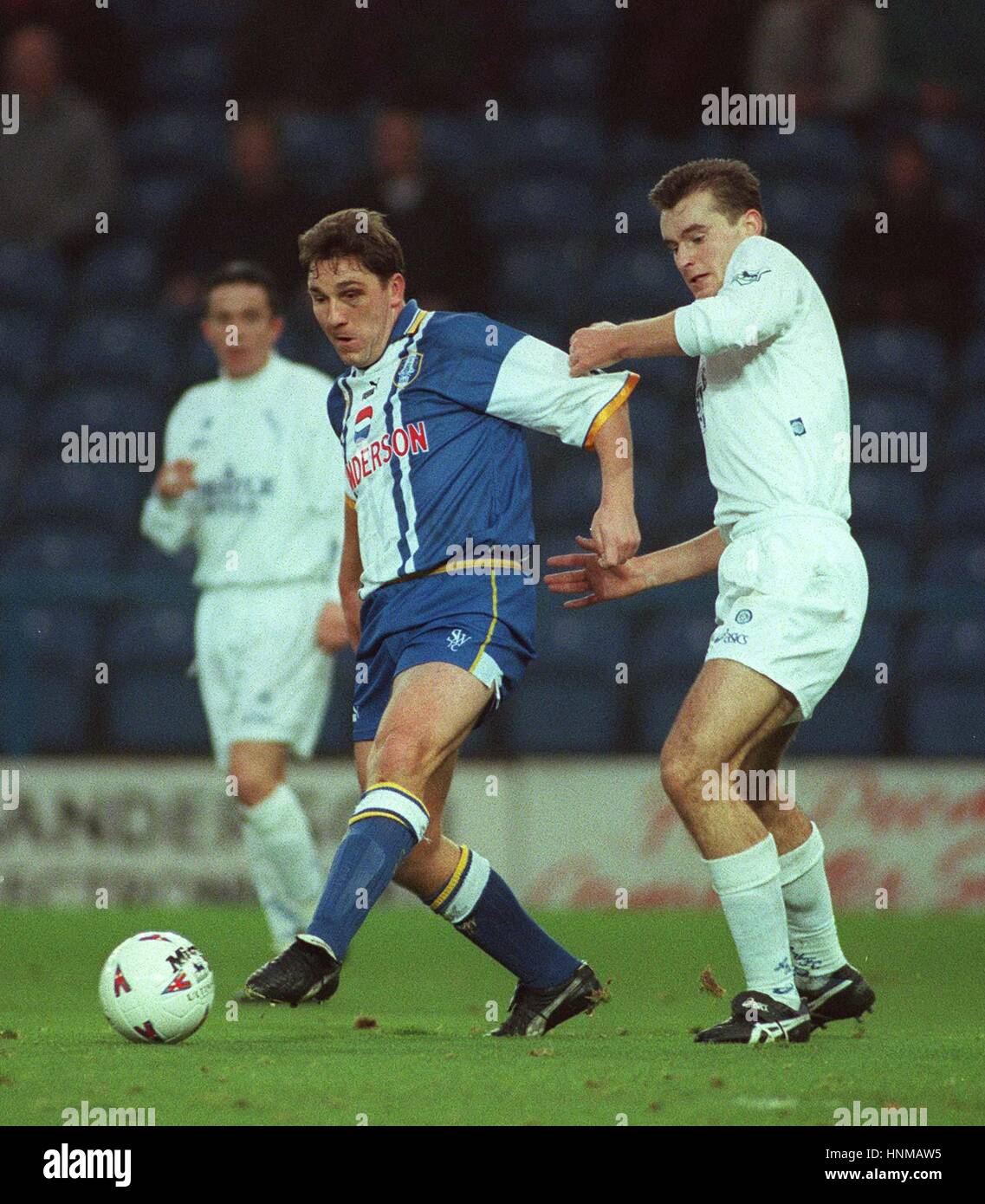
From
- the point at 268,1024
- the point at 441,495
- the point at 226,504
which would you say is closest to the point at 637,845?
the point at 226,504

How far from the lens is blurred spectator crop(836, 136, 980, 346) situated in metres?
12.2

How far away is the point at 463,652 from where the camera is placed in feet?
16.9

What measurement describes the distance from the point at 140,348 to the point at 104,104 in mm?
2650

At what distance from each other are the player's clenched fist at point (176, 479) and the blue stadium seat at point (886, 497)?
13.9ft

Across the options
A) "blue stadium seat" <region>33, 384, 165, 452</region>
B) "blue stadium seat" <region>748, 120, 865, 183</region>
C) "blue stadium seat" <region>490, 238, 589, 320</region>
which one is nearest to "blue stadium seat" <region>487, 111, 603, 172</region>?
A: "blue stadium seat" <region>490, 238, 589, 320</region>

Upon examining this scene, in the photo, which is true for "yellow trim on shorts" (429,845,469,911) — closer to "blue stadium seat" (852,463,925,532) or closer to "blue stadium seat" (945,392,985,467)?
"blue stadium seat" (852,463,925,532)

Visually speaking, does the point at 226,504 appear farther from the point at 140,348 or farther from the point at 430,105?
the point at 430,105

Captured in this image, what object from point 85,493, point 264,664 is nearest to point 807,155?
point 85,493

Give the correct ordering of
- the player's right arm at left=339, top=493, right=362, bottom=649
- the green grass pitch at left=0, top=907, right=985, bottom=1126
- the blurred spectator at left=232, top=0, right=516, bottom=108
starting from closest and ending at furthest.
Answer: the green grass pitch at left=0, top=907, right=985, bottom=1126 → the player's right arm at left=339, top=493, right=362, bottom=649 → the blurred spectator at left=232, top=0, right=516, bottom=108

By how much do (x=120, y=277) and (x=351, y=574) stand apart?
819 cm

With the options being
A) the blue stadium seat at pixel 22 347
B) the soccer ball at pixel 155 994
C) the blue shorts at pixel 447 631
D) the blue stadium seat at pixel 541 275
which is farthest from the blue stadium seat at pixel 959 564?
the soccer ball at pixel 155 994

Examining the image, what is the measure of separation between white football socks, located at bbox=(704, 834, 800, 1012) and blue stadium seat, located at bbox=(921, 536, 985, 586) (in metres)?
6.30

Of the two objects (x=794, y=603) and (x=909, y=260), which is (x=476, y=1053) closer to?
(x=794, y=603)

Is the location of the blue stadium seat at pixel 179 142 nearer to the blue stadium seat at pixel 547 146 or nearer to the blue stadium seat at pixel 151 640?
the blue stadium seat at pixel 547 146
